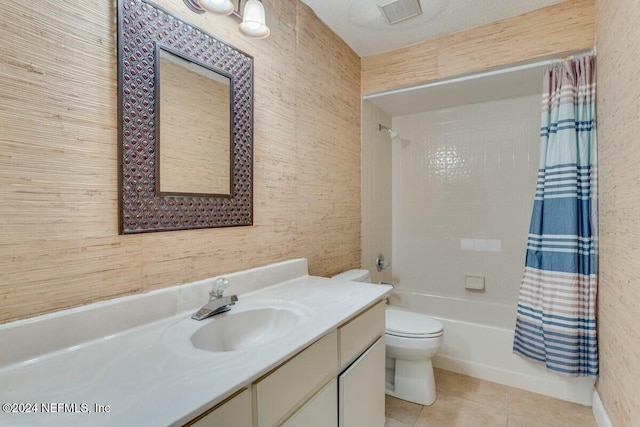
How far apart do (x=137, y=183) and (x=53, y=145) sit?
24cm

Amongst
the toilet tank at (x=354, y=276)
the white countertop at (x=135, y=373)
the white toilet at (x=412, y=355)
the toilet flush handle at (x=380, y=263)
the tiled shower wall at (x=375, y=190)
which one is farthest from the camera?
the toilet flush handle at (x=380, y=263)

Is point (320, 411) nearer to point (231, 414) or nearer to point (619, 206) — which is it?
point (231, 414)

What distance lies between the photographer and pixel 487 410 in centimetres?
182

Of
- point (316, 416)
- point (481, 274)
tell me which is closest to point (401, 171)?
point (481, 274)

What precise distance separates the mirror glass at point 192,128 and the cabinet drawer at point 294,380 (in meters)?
0.74

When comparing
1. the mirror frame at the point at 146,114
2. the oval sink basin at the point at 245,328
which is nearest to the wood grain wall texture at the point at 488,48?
the mirror frame at the point at 146,114

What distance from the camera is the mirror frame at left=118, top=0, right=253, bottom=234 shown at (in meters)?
1.02

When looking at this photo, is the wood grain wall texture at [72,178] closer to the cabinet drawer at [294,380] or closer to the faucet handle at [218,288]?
the faucet handle at [218,288]

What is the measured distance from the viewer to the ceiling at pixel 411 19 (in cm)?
187

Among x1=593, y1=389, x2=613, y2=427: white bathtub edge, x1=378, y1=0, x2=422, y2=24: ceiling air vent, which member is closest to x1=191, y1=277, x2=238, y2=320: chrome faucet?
x1=378, y1=0, x2=422, y2=24: ceiling air vent

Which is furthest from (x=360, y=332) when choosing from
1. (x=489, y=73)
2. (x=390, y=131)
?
(x=390, y=131)

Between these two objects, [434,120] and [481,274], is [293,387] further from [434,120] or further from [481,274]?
[434,120]

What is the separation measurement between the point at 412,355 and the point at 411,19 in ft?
6.88

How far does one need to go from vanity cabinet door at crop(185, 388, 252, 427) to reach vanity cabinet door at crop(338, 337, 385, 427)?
481mm
